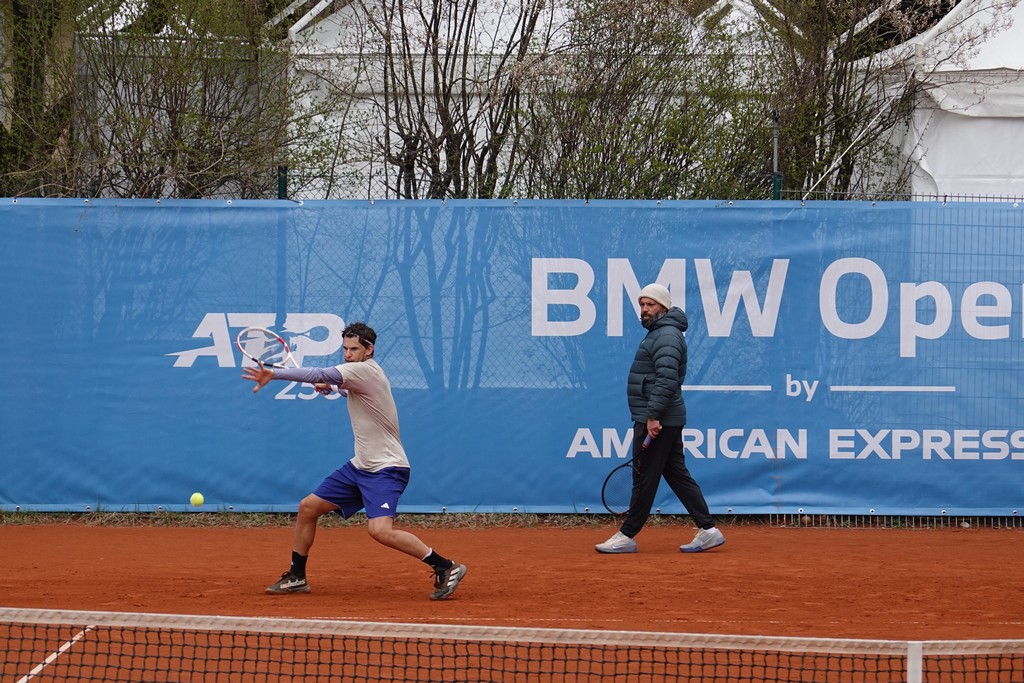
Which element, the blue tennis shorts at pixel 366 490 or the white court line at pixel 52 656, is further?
the blue tennis shorts at pixel 366 490

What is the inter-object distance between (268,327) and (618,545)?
2.87 meters

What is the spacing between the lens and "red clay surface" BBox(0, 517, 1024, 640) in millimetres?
5406

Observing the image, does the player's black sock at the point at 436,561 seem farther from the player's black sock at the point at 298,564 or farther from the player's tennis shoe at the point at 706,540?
the player's tennis shoe at the point at 706,540

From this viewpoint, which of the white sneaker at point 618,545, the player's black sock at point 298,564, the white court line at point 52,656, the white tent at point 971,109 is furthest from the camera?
the white tent at point 971,109

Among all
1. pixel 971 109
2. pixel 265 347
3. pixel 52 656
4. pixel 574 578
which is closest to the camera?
pixel 52 656

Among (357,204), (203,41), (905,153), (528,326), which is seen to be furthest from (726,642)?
(905,153)

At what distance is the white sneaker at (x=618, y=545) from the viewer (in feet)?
23.5

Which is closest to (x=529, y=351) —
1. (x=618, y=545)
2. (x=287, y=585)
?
(x=618, y=545)

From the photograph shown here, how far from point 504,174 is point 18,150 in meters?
4.34

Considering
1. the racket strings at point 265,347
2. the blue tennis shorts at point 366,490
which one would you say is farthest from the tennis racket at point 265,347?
the blue tennis shorts at point 366,490

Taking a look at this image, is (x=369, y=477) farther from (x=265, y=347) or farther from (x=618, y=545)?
(x=265, y=347)

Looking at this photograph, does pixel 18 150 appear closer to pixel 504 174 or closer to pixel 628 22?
pixel 504 174

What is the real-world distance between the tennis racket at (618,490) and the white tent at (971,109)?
18.0 ft

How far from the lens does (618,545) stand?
7.16 meters
